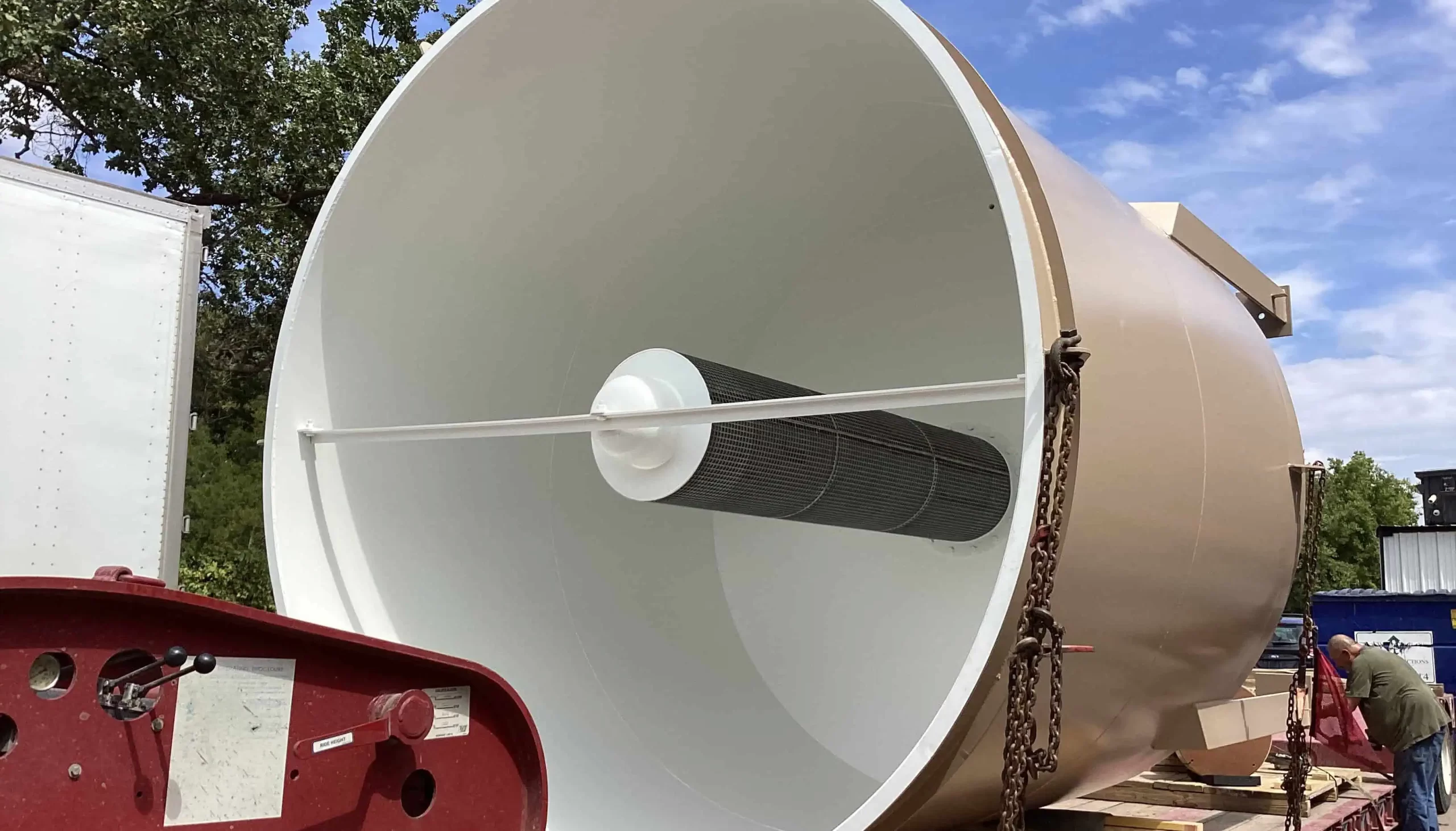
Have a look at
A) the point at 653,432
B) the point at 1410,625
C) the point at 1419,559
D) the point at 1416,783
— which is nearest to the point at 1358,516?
the point at 1419,559

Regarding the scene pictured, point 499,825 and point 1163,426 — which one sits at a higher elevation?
point 1163,426

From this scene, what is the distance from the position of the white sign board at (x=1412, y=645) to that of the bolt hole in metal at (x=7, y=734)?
43.0 feet

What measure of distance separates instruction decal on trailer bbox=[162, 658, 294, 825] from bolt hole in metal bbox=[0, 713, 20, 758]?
0.95 ft

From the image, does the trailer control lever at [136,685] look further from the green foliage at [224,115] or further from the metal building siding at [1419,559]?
the metal building siding at [1419,559]

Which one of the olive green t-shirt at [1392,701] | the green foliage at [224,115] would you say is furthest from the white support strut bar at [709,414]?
the green foliage at [224,115]

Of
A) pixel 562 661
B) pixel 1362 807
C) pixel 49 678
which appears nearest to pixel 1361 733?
pixel 1362 807

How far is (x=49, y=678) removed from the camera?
201cm

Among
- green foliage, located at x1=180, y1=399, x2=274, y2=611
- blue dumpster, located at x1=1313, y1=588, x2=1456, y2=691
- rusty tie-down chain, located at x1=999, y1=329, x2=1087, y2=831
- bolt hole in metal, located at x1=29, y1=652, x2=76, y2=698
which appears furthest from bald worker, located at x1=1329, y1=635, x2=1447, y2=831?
green foliage, located at x1=180, y1=399, x2=274, y2=611

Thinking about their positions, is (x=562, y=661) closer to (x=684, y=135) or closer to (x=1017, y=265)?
(x=684, y=135)

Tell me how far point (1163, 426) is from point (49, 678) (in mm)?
2376

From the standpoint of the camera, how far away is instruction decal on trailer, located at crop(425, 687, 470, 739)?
8.68ft

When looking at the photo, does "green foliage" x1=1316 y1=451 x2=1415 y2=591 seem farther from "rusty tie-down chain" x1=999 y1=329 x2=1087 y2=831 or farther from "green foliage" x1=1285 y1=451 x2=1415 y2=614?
"rusty tie-down chain" x1=999 y1=329 x2=1087 y2=831

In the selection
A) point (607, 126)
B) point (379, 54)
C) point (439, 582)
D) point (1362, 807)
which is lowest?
point (1362, 807)

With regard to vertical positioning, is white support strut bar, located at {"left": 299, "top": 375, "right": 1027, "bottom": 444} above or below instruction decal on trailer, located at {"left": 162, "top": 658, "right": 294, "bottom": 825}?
above
